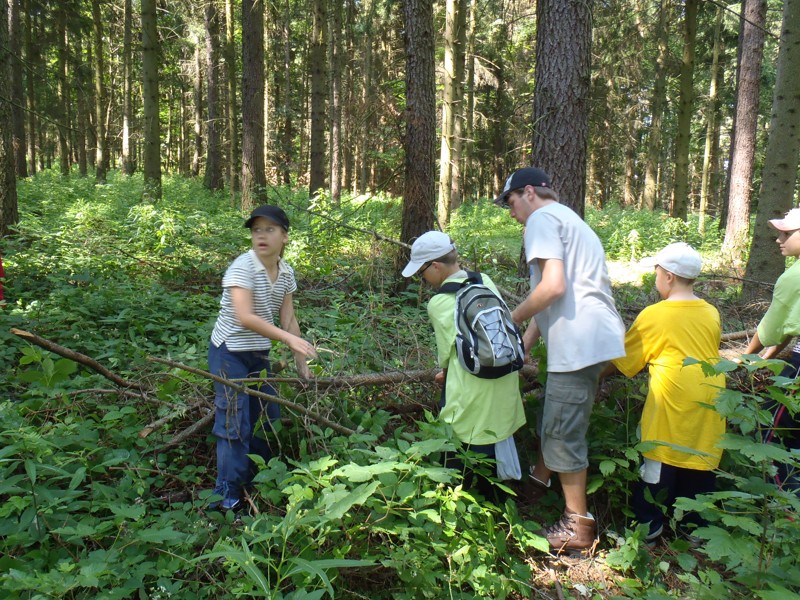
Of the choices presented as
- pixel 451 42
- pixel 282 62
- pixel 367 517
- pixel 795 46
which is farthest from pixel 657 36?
pixel 282 62

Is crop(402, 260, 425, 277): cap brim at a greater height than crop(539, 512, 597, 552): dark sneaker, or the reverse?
crop(402, 260, 425, 277): cap brim

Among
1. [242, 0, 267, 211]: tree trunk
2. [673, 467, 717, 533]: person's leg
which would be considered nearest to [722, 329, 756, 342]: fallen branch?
[673, 467, 717, 533]: person's leg

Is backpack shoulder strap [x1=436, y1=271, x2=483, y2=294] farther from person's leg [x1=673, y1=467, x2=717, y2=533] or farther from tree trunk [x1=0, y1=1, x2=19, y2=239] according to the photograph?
tree trunk [x1=0, y1=1, x2=19, y2=239]

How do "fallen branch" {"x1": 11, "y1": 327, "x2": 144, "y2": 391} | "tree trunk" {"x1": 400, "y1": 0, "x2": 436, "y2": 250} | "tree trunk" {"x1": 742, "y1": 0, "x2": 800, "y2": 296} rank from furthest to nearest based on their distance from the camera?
"tree trunk" {"x1": 400, "y1": 0, "x2": 436, "y2": 250} → "tree trunk" {"x1": 742, "y1": 0, "x2": 800, "y2": 296} → "fallen branch" {"x1": 11, "y1": 327, "x2": 144, "y2": 391}

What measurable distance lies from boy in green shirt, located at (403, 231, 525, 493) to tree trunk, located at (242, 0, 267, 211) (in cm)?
1038

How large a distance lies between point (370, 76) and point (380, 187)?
19.6 m

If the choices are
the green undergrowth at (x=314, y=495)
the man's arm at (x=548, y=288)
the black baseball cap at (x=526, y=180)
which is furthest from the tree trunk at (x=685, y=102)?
the man's arm at (x=548, y=288)

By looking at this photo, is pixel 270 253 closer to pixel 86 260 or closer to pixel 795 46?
pixel 86 260

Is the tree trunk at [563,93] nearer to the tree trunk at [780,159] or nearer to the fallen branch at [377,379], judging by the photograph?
the fallen branch at [377,379]

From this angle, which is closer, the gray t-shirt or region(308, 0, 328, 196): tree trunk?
the gray t-shirt

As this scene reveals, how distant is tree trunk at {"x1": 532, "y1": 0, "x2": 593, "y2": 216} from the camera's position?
5512mm

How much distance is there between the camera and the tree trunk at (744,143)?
1161cm

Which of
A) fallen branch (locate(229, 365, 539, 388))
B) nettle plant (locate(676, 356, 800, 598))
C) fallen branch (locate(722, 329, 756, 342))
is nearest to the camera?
nettle plant (locate(676, 356, 800, 598))

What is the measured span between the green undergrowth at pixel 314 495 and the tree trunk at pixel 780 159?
2.60 m
